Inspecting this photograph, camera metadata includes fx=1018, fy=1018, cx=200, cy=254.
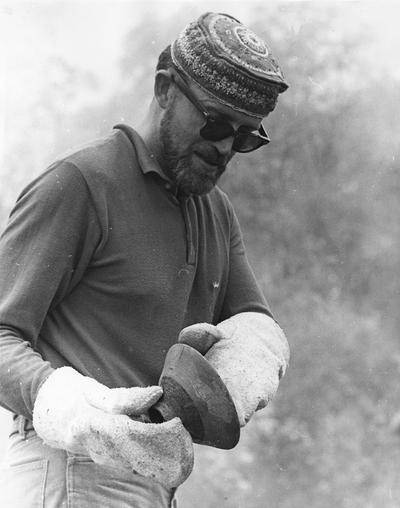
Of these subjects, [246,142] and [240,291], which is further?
[240,291]


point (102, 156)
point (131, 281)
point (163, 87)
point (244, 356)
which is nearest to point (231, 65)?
point (163, 87)

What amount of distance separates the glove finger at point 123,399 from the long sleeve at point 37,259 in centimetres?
15

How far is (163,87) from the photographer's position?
2250 mm

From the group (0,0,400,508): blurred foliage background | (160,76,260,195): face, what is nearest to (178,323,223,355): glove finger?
(160,76,260,195): face

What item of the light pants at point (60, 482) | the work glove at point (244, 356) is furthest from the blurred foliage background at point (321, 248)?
the light pants at point (60, 482)

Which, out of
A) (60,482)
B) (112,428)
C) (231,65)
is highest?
(231,65)

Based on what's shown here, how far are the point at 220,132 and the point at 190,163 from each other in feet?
0.34

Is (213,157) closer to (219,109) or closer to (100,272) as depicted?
(219,109)

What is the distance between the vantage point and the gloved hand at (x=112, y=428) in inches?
68.5

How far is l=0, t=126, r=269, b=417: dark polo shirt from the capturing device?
77.5 inches

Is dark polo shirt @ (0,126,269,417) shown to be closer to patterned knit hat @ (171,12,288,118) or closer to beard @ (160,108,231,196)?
beard @ (160,108,231,196)

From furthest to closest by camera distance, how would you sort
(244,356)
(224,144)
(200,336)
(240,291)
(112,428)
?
(240,291), (224,144), (244,356), (200,336), (112,428)

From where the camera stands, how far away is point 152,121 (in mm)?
2270

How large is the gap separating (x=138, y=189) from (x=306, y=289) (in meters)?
9.05
